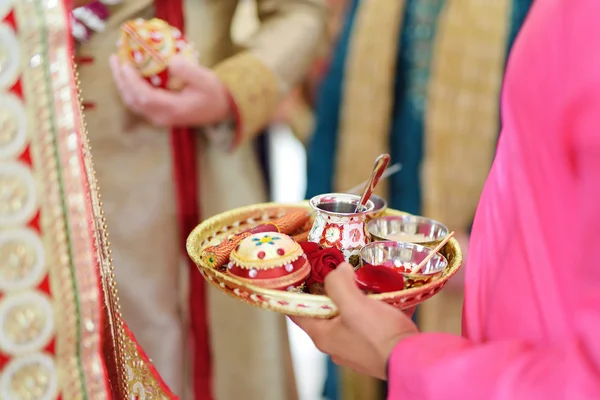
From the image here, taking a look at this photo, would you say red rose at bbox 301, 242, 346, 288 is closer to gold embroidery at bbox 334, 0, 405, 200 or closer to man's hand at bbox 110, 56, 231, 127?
man's hand at bbox 110, 56, 231, 127

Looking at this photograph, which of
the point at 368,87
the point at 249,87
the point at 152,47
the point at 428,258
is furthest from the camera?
the point at 368,87

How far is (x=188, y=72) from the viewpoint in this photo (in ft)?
3.25

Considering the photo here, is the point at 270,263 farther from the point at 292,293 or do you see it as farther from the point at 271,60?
the point at 271,60

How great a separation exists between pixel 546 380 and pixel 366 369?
155 mm

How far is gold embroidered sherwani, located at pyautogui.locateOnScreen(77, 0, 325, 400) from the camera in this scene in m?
1.03

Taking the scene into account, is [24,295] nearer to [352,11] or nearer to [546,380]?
[546,380]

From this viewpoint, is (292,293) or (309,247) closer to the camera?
(292,293)

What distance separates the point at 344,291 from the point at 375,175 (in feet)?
0.65

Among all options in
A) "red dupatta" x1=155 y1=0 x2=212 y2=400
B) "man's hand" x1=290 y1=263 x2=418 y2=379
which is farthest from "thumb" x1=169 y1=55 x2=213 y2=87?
"man's hand" x1=290 y1=263 x2=418 y2=379

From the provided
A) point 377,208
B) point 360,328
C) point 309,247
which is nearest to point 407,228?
point 377,208

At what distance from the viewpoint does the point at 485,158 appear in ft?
3.67

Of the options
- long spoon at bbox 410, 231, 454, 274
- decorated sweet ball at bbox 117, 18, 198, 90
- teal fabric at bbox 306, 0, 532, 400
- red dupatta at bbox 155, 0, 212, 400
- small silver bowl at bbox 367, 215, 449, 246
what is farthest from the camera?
teal fabric at bbox 306, 0, 532, 400

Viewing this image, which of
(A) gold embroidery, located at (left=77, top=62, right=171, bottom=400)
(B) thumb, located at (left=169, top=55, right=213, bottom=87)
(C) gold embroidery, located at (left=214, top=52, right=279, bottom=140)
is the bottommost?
(A) gold embroidery, located at (left=77, top=62, right=171, bottom=400)

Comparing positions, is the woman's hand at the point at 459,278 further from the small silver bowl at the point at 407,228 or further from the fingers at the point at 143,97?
the fingers at the point at 143,97
